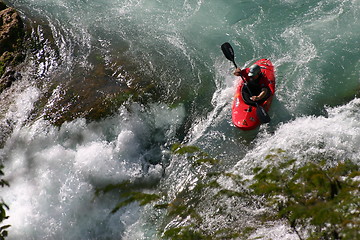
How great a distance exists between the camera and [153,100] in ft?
26.5

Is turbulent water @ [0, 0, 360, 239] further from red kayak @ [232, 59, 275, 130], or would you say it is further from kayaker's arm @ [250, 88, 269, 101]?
kayaker's arm @ [250, 88, 269, 101]

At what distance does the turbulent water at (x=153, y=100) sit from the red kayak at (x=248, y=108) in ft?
0.72

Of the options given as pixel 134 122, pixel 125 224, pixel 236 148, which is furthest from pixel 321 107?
pixel 125 224

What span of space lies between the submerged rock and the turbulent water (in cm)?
28

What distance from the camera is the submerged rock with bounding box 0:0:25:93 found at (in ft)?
28.8

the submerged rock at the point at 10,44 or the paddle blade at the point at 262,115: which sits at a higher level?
the submerged rock at the point at 10,44

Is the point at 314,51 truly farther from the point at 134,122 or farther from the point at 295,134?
the point at 134,122

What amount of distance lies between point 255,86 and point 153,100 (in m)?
2.33

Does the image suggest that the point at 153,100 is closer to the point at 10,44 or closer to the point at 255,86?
the point at 255,86

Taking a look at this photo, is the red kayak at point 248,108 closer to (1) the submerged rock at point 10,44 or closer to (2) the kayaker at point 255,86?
(2) the kayaker at point 255,86

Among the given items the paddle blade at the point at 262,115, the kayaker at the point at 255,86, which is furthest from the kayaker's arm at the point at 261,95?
the paddle blade at the point at 262,115

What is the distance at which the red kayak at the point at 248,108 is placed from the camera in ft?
23.3

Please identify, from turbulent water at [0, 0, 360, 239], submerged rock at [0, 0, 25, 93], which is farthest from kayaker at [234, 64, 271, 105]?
submerged rock at [0, 0, 25, 93]

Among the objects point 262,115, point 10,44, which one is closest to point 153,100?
point 262,115
